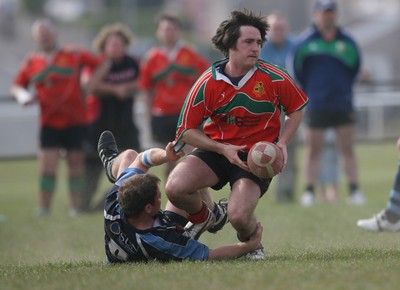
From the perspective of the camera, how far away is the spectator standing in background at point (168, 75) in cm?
1379

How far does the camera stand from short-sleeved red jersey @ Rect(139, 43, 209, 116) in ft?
45.3

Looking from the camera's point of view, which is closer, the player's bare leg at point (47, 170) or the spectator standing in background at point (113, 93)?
the player's bare leg at point (47, 170)

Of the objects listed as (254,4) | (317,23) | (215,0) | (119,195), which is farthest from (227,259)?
(215,0)

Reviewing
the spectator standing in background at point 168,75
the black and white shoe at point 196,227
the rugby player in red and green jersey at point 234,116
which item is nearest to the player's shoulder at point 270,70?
the rugby player in red and green jersey at point 234,116

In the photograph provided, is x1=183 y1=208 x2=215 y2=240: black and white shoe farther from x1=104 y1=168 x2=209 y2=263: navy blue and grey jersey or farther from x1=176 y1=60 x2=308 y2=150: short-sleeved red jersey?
x1=176 y1=60 x2=308 y2=150: short-sleeved red jersey

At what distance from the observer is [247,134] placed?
782 centimetres

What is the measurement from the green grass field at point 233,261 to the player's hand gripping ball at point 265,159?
25.6 inches

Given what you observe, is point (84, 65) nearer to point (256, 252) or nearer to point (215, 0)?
point (256, 252)

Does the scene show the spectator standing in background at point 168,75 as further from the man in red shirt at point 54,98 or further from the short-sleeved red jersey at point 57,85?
the short-sleeved red jersey at point 57,85

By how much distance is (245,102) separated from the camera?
7695 mm

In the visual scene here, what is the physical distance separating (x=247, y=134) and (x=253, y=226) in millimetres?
730

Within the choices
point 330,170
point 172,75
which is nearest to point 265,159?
point 172,75

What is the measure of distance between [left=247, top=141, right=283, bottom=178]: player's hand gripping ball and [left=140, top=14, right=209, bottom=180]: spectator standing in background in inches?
249

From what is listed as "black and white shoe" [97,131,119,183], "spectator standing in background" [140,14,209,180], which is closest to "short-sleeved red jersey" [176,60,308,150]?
"black and white shoe" [97,131,119,183]
